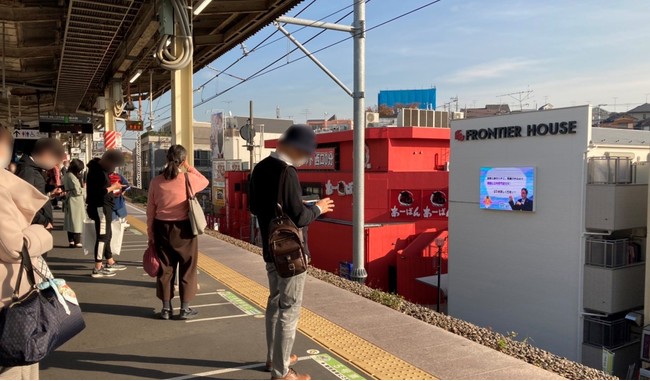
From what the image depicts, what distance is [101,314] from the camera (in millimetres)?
5102

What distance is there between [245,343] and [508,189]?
1477cm

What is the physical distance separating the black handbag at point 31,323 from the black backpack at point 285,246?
1.18 meters

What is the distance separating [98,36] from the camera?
8.65 metres

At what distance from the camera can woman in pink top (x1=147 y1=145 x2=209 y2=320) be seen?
477 cm

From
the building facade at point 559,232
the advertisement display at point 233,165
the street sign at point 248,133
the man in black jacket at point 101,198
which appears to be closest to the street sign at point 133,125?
the street sign at point 248,133

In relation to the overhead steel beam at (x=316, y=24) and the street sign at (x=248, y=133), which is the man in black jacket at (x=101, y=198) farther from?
the street sign at (x=248, y=133)

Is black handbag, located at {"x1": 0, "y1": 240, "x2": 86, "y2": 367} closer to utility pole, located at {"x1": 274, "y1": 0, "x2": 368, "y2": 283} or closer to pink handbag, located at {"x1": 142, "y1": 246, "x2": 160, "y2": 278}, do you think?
pink handbag, located at {"x1": 142, "y1": 246, "x2": 160, "y2": 278}

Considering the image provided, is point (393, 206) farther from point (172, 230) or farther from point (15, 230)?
point (15, 230)

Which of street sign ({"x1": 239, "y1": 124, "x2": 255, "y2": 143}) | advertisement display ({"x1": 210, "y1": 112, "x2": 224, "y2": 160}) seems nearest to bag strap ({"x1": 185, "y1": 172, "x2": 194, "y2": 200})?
street sign ({"x1": 239, "y1": 124, "x2": 255, "y2": 143})

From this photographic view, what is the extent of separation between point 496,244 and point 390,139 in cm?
812

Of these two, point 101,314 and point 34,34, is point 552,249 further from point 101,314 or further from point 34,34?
point 34,34

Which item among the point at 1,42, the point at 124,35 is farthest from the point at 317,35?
the point at 1,42

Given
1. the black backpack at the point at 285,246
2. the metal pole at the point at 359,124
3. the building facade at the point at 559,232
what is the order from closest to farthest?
1. the black backpack at the point at 285,246
2. the metal pole at the point at 359,124
3. the building facade at the point at 559,232

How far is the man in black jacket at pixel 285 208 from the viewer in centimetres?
309
